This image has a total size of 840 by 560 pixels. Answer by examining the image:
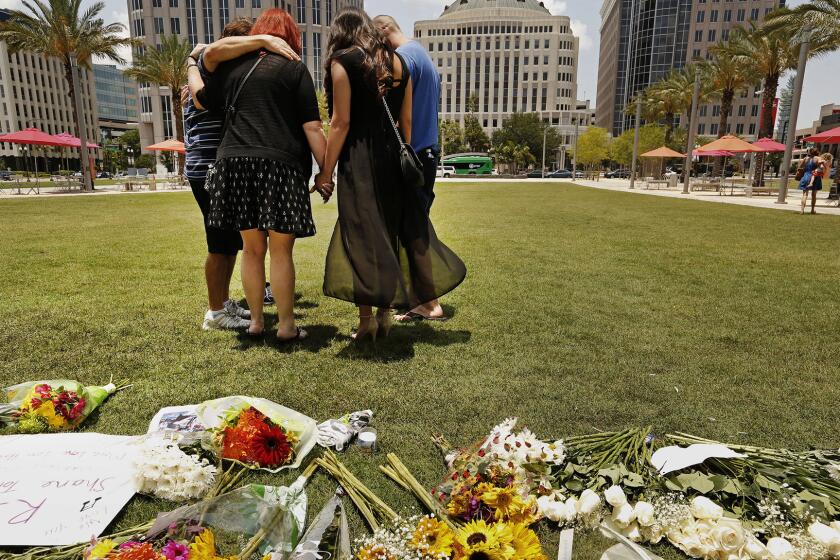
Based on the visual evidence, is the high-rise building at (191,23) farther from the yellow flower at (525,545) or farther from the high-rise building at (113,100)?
the yellow flower at (525,545)

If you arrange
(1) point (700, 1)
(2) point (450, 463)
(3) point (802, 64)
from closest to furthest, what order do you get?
(2) point (450, 463), (3) point (802, 64), (1) point (700, 1)


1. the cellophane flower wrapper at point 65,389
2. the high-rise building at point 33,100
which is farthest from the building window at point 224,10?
the cellophane flower wrapper at point 65,389

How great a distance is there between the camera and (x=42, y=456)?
2137mm

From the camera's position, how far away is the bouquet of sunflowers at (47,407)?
7.75 feet

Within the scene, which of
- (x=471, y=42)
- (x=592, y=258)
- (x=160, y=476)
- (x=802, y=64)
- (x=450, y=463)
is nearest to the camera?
(x=160, y=476)

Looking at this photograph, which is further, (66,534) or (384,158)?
(384,158)

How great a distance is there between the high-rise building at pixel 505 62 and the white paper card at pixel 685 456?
11657cm

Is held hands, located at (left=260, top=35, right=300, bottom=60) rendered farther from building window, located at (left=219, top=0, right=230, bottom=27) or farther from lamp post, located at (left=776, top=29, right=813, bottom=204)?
building window, located at (left=219, top=0, right=230, bottom=27)

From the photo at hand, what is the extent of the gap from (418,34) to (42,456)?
130m

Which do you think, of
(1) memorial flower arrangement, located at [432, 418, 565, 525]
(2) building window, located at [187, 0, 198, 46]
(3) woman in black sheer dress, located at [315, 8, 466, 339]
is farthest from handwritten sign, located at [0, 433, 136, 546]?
(2) building window, located at [187, 0, 198, 46]

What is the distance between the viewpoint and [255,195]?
341 centimetres

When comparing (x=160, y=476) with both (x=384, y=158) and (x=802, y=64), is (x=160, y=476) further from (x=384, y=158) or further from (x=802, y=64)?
(x=802, y=64)

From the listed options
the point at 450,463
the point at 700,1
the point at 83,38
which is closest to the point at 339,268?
the point at 450,463

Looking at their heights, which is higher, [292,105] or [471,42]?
[471,42]
